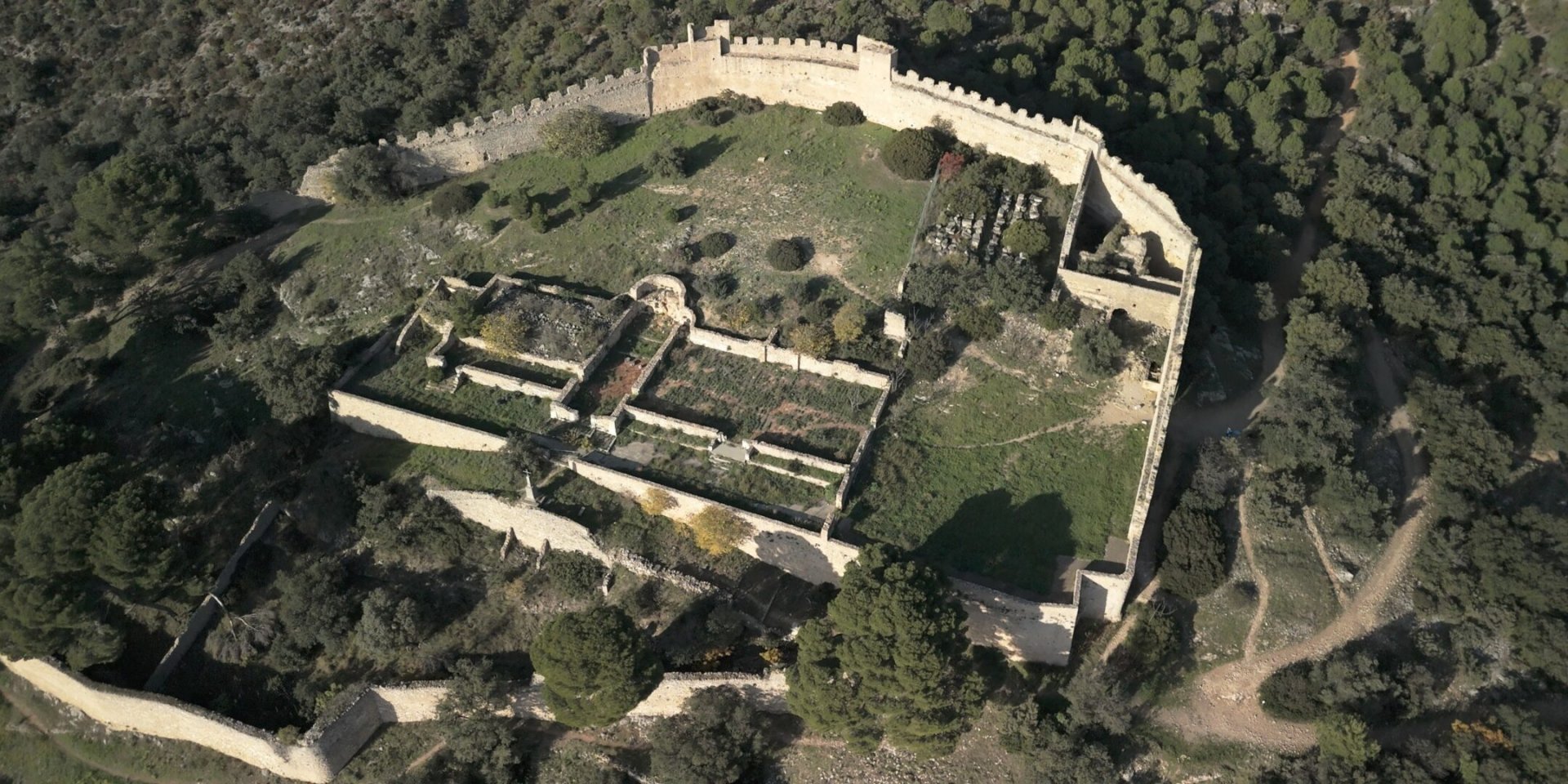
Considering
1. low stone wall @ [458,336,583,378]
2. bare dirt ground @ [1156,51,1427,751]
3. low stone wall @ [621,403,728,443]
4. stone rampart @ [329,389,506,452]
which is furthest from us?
low stone wall @ [458,336,583,378]

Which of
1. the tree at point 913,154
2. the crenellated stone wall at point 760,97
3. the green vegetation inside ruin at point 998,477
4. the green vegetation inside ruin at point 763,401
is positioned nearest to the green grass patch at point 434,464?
the green vegetation inside ruin at point 763,401

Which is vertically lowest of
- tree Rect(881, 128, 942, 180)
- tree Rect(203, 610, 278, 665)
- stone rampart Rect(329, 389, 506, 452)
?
tree Rect(203, 610, 278, 665)

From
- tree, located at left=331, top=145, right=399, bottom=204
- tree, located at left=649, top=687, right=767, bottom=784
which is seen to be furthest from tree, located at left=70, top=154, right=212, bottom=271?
tree, located at left=649, top=687, right=767, bottom=784

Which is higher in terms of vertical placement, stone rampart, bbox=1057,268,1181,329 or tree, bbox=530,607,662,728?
stone rampart, bbox=1057,268,1181,329

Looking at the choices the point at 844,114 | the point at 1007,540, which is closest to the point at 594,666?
the point at 1007,540

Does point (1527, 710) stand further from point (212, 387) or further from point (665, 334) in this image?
point (212, 387)

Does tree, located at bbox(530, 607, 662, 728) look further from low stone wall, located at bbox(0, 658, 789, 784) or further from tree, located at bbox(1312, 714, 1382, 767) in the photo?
tree, located at bbox(1312, 714, 1382, 767)

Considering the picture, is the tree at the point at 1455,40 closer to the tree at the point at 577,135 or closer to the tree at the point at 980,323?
the tree at the point at 980,323
